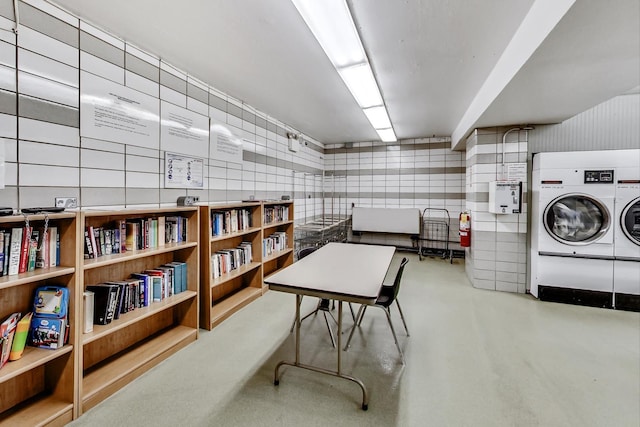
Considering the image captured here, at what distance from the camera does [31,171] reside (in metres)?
1.79

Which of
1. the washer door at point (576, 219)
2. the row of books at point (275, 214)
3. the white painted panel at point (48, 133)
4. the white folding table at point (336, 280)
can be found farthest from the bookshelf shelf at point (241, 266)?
the washer door at point (576, 219)

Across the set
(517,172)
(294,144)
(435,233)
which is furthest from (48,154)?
(435,233)

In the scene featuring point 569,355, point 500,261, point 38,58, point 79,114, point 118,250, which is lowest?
point 569,355

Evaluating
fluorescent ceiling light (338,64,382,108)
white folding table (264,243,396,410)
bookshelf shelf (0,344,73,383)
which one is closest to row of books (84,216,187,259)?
bookshelf shelf (0,344,73,383)

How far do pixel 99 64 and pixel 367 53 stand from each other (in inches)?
85.5

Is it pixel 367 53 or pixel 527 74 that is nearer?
pixel 527 74

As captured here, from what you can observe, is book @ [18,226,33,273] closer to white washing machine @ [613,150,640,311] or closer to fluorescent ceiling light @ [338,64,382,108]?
fluorescent ceiling light @ [338,64,382,108]

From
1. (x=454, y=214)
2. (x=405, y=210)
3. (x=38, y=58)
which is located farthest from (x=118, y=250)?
(x=454, y=214)

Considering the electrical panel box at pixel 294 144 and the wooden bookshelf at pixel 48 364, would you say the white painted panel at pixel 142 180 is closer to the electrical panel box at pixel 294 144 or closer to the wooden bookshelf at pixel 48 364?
the wooden bookshelf at pixel 48 364

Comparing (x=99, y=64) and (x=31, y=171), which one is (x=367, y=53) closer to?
(x=99, y=64)

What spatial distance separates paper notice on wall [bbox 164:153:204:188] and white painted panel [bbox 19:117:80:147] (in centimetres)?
75

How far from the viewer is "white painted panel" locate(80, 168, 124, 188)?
208 cm

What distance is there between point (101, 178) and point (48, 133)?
43 cm

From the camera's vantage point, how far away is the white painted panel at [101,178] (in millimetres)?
2082
